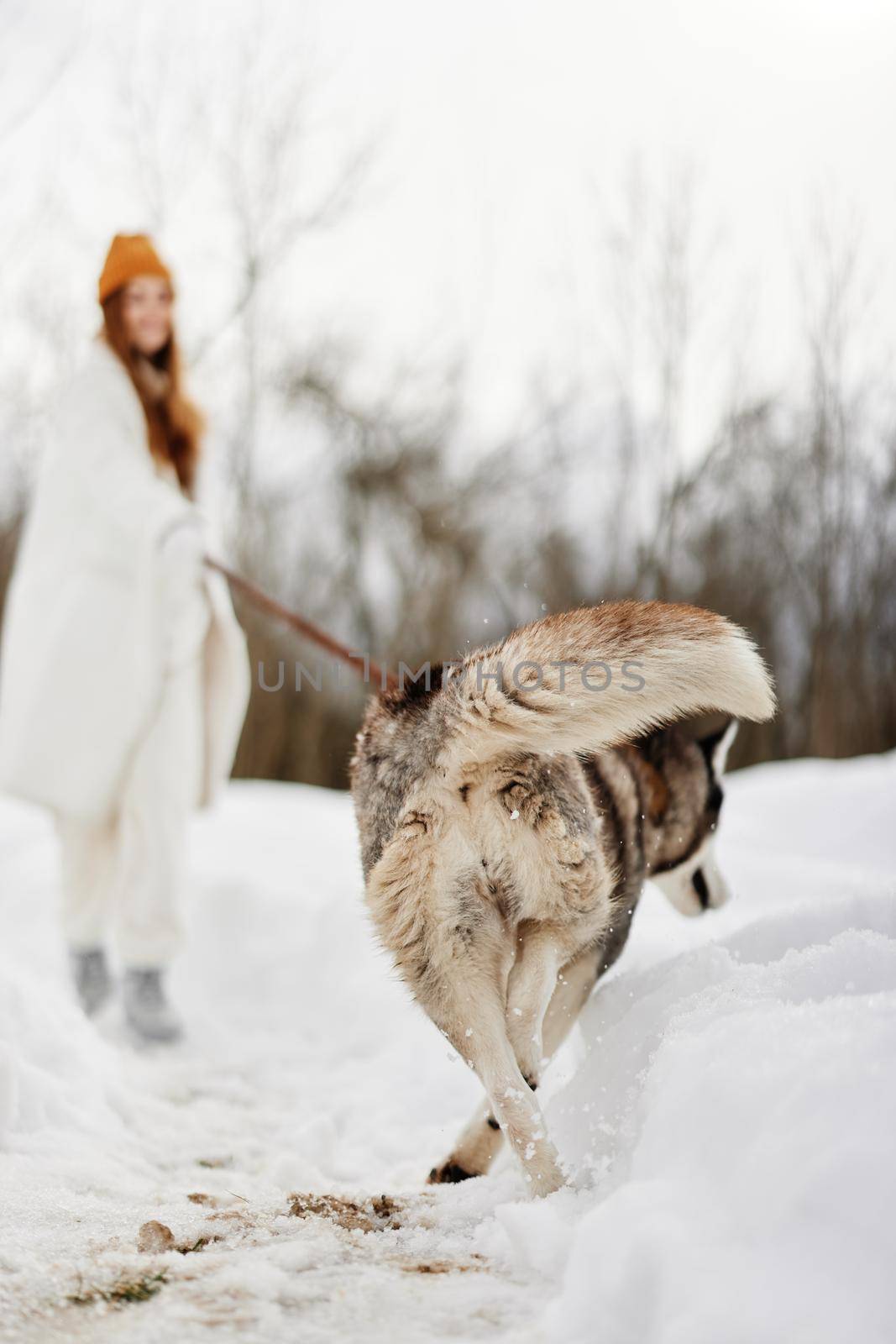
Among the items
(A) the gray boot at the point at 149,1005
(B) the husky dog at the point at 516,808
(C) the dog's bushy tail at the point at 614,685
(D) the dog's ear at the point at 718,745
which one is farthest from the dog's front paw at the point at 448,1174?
Answer: (A) the gray boot at the point at 149,1005

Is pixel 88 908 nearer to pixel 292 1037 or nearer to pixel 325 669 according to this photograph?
pixel 292 1037

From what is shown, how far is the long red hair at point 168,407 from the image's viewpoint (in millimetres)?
3930

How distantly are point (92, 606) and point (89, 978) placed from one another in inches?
53.1

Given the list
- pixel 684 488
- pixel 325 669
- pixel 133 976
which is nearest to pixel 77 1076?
pixel 133 976

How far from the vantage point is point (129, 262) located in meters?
3.81

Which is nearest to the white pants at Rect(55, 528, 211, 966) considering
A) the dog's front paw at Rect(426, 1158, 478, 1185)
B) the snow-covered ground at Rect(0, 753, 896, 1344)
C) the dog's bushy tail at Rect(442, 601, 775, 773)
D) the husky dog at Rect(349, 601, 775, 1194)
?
the snow-covered ground at Rect(0, 753, 896, 1344)

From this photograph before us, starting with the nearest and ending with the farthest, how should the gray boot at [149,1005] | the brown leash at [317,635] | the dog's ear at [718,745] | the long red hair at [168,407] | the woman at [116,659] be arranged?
the brown leash at [317,635] < the dog's ear at [718,745] < the gray boot at [149,1005] < the woman at [116,659] < the long red hair at [168,407]

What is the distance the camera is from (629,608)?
5.93ft

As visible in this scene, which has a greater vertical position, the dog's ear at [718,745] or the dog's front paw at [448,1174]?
the dog's ear at [718,745]

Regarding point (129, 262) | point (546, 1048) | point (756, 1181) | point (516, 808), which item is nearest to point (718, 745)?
point (546, 1048)

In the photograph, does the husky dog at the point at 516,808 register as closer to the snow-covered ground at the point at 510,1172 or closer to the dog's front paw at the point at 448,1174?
the snow-covered ground at the point at 510,1172

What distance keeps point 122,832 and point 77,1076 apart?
4.15ft

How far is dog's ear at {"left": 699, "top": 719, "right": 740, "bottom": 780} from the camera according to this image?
2922mm

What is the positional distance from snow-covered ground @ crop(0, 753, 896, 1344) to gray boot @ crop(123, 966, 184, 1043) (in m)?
0.12
